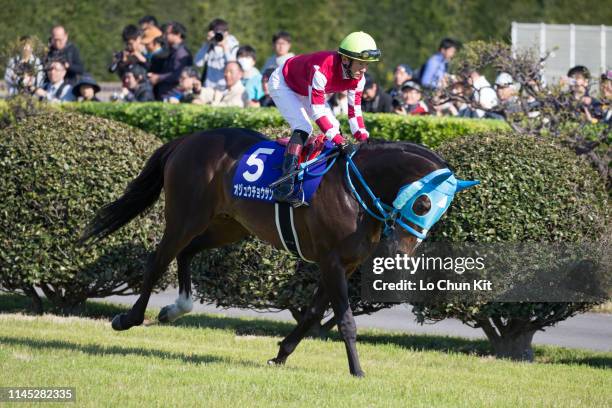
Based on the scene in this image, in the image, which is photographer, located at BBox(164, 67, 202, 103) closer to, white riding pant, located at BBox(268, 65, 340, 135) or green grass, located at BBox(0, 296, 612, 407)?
green grass, located at BBox(0, 296, 612, 407)

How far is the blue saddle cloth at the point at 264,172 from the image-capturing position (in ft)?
27.2

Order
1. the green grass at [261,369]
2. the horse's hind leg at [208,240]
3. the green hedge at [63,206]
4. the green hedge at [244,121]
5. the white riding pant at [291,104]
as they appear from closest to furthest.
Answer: the green grass at [261,369], the white riding pant at [291,104], the horse's hind leg at [208,240], the green hedge at [63,206], the green hedge at [244,121]

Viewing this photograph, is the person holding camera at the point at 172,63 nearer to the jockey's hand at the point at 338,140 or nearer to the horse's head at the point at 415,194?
the jockey's hand at the point at 338,140

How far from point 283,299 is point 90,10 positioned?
1193cm

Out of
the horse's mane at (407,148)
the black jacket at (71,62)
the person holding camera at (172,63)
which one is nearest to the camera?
the horse's mane at (407,148)

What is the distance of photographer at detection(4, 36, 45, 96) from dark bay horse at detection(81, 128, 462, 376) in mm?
4605

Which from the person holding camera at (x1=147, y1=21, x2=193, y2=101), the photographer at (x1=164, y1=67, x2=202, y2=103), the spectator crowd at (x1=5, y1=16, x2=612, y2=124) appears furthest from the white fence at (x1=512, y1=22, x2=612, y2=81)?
the photographer at (x1=164, y1=67, x2=202, y2=103)

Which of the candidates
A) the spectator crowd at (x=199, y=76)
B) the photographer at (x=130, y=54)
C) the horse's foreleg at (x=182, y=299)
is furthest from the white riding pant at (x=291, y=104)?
the photographer at (x=130, y=54)

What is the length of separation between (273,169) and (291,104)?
0.53 meters

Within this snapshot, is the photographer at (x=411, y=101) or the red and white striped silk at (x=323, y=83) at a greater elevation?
the red and white striped silk at (x=323, y=83)

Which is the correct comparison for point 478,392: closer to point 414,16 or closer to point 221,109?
point 221,109

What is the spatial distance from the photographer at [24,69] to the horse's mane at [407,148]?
712 centimetres

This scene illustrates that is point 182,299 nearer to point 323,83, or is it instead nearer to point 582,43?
point 323,83

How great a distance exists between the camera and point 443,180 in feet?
25.5
